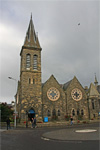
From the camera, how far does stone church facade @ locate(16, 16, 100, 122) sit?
101 ft

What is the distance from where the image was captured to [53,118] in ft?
108

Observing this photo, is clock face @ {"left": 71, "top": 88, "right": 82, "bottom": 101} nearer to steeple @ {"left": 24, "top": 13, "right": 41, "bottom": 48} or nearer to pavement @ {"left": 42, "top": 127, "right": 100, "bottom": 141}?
steeple @ {"left": 24, "top": 13, "right": 41, "bottom": 48}

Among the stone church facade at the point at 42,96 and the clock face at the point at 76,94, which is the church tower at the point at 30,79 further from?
the clock face at the point at 76,94

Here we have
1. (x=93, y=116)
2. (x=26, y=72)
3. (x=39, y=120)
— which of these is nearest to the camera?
(x=39, y=120)

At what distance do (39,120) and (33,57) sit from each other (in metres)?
14.3

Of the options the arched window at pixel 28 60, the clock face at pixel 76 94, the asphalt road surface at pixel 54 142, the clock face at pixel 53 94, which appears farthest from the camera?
the clock face at pixel 76 94

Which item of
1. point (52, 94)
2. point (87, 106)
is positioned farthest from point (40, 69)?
point (87, 106)

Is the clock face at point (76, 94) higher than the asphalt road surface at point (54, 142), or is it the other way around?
the clock face at point (76, 94)

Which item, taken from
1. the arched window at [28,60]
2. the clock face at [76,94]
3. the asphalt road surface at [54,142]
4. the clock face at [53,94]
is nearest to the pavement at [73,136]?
the asphalt road surface at [54,142]

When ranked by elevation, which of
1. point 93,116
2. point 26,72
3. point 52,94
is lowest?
point 93,116

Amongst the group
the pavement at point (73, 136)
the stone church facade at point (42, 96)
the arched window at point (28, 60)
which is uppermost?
the arched window at point (28, 60)

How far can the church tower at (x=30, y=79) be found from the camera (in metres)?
30.2

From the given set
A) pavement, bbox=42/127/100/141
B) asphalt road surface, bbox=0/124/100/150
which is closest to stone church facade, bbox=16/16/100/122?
pavement, bbox=42/127/100/141

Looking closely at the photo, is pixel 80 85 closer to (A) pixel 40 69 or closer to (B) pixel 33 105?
(A) pixel 40 69
